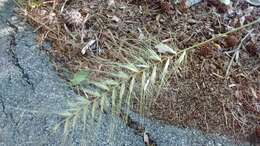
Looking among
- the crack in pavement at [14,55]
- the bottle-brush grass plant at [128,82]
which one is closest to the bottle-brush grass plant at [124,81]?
the bottle-brush grass plant at [128,82]

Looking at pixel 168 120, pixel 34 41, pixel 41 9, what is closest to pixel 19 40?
pixel 34 41

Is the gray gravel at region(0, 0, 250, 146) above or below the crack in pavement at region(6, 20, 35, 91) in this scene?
below

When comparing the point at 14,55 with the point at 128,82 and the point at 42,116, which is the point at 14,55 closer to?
the point at 42,116

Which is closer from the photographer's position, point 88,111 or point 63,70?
point 88,111

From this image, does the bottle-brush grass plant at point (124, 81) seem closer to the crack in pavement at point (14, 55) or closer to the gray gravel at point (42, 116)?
the gray gravel at point (42, 116)

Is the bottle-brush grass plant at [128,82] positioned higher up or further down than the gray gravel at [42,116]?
higher up

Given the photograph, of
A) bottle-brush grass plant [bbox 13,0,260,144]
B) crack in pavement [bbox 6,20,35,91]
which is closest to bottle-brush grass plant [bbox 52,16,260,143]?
bottle-brush grass plant [bbox 13,0,260,144]

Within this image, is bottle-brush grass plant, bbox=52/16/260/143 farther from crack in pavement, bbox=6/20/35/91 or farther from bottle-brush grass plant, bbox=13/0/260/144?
crack in pavement, bbox=6/20/35/91

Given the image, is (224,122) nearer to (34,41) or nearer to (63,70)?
(63,70)
